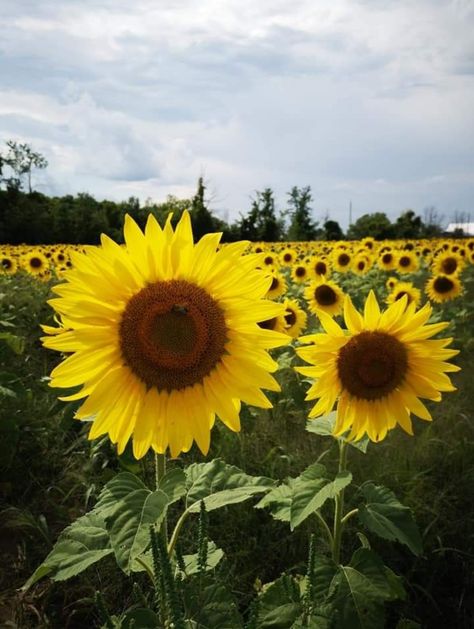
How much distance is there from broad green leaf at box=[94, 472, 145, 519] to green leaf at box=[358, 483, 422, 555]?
1018mm

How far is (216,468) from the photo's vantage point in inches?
85.3

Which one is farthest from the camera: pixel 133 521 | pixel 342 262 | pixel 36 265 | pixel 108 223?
pixel 108 223

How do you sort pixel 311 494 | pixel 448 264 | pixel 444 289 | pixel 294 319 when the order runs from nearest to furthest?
pixel 311 494 < pixel 294 319 < pixel 444 289 < pixel 448 264

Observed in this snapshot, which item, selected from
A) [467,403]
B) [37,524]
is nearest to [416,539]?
[37,524]

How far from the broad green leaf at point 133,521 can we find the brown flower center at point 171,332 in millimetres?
391

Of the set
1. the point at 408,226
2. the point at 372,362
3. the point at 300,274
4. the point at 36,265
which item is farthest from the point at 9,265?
the point at 408,226

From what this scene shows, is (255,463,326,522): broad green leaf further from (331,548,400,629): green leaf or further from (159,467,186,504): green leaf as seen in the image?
(159,467,186,504): green leaf

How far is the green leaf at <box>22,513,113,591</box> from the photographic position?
194 centimetres

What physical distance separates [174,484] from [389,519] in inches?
40.7

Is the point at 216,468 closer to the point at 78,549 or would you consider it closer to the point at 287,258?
the point at 78,549

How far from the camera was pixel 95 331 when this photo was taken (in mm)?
1866

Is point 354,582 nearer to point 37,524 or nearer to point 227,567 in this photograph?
point 227,567

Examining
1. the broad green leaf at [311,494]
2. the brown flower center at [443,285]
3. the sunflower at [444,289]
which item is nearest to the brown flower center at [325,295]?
the sunflower at [444,289]

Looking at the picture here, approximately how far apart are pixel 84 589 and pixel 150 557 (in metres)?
1.18
